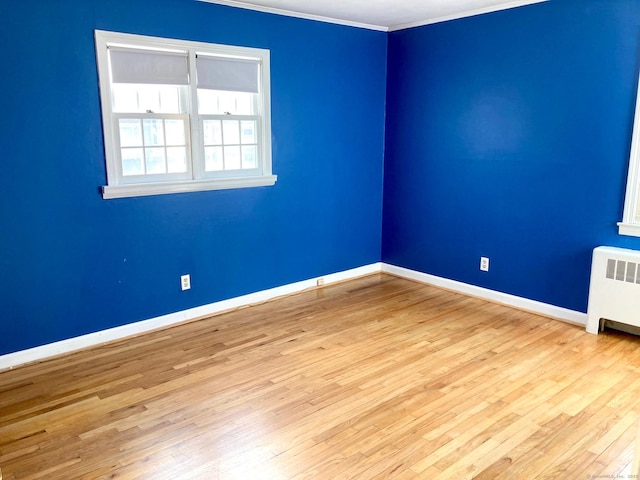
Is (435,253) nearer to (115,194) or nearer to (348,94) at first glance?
(348,94)

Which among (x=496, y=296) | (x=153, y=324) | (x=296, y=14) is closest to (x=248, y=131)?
(x=296, y=14)

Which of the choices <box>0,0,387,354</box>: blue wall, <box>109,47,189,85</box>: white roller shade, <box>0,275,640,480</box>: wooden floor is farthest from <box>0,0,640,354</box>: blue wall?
<box>0,275,640,480</box>: wooden floor

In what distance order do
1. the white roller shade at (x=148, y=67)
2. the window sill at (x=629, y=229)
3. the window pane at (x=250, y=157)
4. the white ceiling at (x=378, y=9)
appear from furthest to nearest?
the window pane at (x=250, y=157) → the white ceiling at (x=378, y=9) → the window sill at (x=629, y=229) → the white roller shade at (x=148, y=67)

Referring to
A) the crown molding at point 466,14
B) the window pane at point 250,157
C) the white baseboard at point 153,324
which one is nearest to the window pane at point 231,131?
the window pane at point 250,157

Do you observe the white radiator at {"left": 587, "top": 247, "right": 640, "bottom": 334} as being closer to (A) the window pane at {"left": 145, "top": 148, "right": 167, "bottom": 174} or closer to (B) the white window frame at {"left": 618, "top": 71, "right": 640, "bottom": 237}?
(B) the white window frame at {"left": 618, "top": 71, "right": 640, "bottom": 237}

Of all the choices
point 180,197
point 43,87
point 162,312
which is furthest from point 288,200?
point 43,87

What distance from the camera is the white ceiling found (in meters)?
3.82

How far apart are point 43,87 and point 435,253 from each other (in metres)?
3.46

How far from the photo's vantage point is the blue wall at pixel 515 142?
354 centimetres

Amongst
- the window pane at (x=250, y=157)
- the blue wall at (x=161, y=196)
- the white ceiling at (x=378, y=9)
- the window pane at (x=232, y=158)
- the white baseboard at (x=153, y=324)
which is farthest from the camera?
the window pane at (x=250, y=157)

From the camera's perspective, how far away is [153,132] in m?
3.62

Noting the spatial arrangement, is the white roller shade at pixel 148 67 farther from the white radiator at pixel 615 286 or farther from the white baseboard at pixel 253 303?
the white radiator at pixel 615 286

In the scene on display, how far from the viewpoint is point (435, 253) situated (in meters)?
4.83

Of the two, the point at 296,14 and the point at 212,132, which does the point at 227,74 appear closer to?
the point at 212,132
